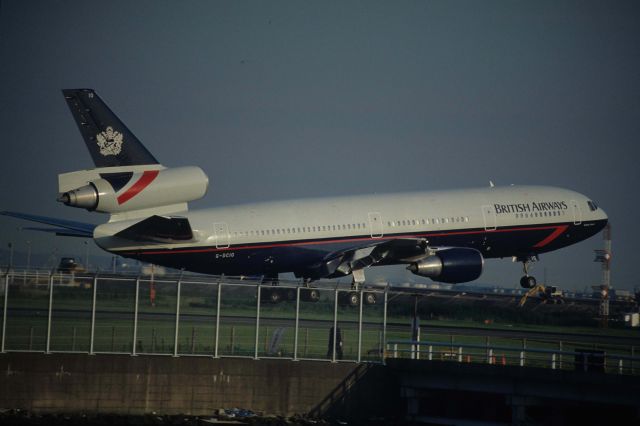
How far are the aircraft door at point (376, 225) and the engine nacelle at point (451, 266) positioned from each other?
2.40 meters

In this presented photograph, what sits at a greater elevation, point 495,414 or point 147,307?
point 147,307

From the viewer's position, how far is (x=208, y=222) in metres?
48.7

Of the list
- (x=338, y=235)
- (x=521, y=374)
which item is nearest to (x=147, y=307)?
(x=521, y=374)

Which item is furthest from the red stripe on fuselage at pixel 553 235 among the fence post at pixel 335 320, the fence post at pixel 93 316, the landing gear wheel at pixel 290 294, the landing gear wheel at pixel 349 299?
the fence post at pixel 93 316

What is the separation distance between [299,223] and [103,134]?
10203 mm

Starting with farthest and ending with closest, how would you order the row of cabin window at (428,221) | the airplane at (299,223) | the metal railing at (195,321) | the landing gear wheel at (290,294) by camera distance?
the row of cabin window at (428,221) → the airplane at (299,223) → the landing gear wheel at (290,294) → the metal railing at (195,321)

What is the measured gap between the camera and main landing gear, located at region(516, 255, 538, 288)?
5938 centimetres

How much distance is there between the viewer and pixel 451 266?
50969 mm

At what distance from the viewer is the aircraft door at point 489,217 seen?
5488 cm

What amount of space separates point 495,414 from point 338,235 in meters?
17.1

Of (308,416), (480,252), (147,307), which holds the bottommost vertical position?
(308,416)


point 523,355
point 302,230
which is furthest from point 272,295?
point 302,230

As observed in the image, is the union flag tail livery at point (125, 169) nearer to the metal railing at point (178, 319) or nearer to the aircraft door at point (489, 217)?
the metal railing at point (178, 319)

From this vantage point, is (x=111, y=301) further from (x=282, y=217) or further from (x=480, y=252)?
(x=480, y=252)
